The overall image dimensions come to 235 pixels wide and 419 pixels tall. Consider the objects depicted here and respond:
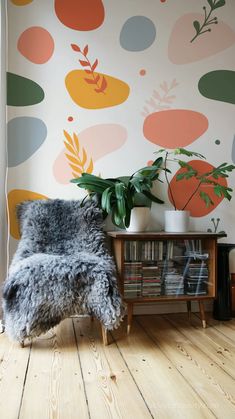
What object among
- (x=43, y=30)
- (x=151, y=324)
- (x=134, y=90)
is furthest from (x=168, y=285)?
(x=43, y=30)

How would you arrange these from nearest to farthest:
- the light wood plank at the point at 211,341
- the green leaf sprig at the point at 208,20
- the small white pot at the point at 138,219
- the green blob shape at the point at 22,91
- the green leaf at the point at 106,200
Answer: the light wood plank at the point at 211,341 < the green leaf at the point at 106,200 < the small white pot at the point at 138,219 < the green blob shape at the point at 22,91 < the green leaf sprig at the point at 208,20

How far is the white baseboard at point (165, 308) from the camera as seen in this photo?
8.45 feet

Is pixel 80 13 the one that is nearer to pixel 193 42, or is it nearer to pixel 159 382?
pixel 193 42

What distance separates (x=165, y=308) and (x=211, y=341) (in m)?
0.59

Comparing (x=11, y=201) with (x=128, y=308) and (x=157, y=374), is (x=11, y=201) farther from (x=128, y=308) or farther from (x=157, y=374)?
(x=157, y=374)

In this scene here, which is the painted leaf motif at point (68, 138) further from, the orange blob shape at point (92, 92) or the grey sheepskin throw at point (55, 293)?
the grey sheepskin throw at point (55, 293)

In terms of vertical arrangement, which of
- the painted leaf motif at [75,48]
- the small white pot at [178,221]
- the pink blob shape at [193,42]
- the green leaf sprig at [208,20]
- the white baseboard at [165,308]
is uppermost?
the green leaf sprig at [208,20]

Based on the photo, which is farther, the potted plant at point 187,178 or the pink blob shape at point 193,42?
the pink blob shape at point 193,42

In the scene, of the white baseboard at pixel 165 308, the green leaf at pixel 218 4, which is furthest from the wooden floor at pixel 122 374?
the green leaf at pixel 218 4

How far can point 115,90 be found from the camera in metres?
2.54

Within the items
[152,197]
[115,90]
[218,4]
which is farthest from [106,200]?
[218,4]

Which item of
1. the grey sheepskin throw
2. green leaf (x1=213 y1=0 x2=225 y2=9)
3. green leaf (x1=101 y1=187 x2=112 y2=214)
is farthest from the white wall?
green leaf (x1=213 y1=0 x2=225 y2=9)

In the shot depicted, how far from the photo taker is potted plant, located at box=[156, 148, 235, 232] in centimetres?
238

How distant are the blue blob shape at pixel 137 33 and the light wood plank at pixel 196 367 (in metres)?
2.02
